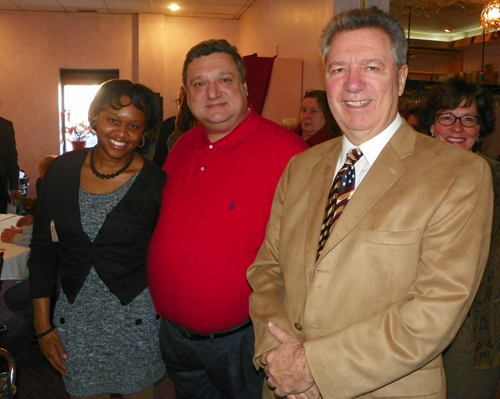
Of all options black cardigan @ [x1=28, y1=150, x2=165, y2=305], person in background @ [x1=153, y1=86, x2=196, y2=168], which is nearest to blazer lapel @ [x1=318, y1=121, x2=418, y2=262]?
black cardigan @ [x1=28, y1=150, x2=165, y2=305]

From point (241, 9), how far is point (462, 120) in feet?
22.2

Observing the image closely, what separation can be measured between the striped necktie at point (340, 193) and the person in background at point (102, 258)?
0.80 meters

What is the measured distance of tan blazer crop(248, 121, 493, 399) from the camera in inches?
44.0

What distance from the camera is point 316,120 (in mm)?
3693

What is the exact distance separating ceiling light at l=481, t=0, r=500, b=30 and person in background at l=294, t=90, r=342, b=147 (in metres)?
2.42

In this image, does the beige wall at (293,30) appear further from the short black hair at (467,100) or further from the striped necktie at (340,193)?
the striped necktie at (340,193)

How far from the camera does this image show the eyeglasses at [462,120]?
201 centimetres

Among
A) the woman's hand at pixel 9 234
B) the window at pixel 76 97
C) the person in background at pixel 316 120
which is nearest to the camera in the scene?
the woman's hand at pixel 9 234

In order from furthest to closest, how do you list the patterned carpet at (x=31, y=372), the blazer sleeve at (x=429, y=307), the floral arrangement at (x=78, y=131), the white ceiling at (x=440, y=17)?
1. the floral arrangement at (x=78, y=131)
2. the white ceiling at (x=440, y=17)
3. the patterned carpet at (x=31, y=372)
4. the blazer sleeve at (x=429, y=307)

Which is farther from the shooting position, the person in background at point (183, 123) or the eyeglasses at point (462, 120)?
the person in background at point (183, 123)

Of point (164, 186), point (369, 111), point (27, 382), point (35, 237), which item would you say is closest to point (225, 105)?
point (164, 186)

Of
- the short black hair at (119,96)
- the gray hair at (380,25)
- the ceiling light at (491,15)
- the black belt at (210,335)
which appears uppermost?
the ceiling light at (491,15)

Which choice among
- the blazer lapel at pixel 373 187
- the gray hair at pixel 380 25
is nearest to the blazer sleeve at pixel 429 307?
the blazer lapel at pixel 373 187

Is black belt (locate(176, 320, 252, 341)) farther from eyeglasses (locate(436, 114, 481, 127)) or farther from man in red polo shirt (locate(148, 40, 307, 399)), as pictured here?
eyeglasses (locate(436, 114, 481, 127))
